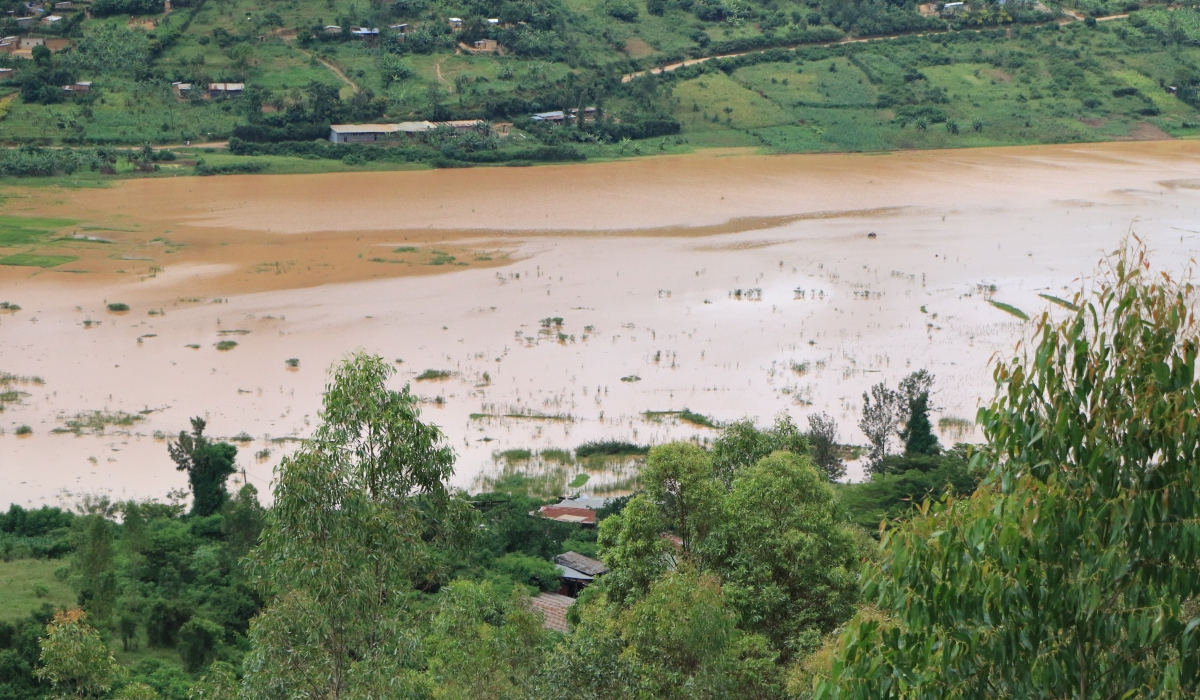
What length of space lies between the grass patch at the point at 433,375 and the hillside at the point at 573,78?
25431mm

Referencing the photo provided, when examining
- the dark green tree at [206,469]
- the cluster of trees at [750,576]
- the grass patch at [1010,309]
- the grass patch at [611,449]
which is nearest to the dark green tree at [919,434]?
the grass patch at [611,449]

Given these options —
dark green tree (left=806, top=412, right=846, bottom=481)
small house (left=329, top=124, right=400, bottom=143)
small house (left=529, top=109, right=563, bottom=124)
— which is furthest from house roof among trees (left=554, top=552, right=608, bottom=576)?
small house (left=529, top=109, right=563, bottom=124)

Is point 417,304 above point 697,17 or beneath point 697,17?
beneath

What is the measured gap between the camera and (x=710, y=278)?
3316 centimetres

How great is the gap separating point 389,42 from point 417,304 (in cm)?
3318

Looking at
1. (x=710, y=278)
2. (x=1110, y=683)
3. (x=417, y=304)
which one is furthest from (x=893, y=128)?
(x=1110, y=683)

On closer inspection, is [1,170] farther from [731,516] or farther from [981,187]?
[731,516]

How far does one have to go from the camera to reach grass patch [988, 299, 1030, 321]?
2915 cm

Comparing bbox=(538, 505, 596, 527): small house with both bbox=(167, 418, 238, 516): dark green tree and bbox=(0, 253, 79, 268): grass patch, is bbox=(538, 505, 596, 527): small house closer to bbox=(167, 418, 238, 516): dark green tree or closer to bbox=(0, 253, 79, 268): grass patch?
bbox=(167, 418, 238, 516): dark green tree

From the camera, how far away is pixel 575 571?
1578 centimetres

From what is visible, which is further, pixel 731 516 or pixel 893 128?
pixel 893 128

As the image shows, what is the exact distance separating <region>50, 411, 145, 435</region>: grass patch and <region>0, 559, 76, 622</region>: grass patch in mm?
5362

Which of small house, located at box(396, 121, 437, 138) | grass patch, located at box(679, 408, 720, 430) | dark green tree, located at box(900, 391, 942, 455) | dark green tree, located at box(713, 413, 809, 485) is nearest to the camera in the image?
dark green tree, located at box(713, 413, 809, 485)

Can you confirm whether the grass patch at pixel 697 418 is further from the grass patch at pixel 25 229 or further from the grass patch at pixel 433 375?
the grass patch at pixel 25 229
